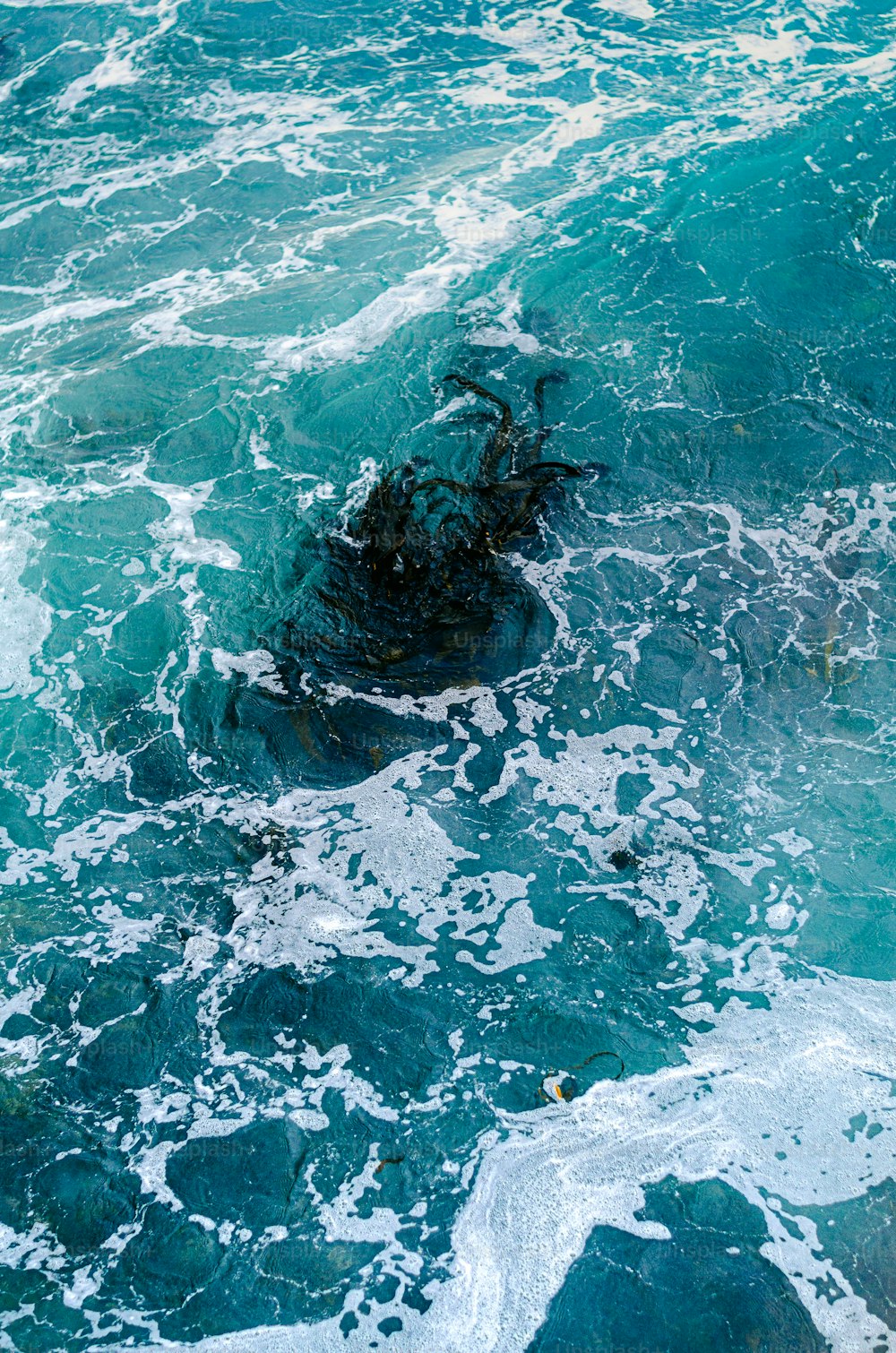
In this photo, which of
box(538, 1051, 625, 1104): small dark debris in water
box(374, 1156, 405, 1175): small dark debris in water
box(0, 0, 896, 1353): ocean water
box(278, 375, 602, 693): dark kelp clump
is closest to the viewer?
box(0, 0, 896, 1353): ocean water

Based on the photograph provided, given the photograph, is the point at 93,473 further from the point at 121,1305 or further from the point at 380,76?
the point at 380,76

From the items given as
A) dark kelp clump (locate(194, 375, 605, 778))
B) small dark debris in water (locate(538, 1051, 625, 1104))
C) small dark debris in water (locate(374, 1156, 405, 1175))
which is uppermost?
dark kelp clump (locate(194, 375, 605, 778))

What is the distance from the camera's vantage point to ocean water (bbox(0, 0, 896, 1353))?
702 cm

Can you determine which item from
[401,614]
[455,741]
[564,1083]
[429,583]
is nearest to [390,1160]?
[564,1083]

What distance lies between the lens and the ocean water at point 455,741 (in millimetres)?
7023

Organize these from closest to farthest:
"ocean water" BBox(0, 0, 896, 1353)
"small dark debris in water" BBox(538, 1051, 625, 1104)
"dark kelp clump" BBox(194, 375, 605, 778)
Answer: "ocean water" BBox(0, 0, 896, 1353) → "small dark debris in water" BBox(538, 1051, 625, 1104) → "dark kelp clump" BBox(194, 375, 605, 778)

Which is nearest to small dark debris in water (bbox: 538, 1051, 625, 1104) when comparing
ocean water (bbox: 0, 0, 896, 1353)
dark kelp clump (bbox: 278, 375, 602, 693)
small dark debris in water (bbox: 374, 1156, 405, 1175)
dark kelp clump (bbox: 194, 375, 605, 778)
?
ocean water (bbox: 0, 0, 896, 1353)

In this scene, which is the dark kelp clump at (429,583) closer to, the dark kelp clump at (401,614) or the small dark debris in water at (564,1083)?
the dark kelp clump at (401,614)

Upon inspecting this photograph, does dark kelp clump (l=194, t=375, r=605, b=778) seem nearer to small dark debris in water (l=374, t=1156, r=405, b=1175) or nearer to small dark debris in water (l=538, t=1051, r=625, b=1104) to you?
small dark debris in water (l=538, t=1051, r=625, b=1104)

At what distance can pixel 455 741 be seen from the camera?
950cm

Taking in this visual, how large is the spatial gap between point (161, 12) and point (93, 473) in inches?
456

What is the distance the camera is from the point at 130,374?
12672 millimetres

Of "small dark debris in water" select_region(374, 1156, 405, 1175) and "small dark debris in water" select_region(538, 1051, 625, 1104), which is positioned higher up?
"small dark debris in water" select_region(538, 1051, 625, 1104)

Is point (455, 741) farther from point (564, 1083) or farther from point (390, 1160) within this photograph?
point (390, 1160)
